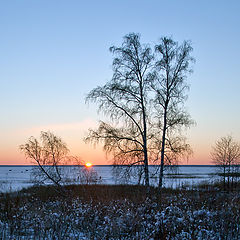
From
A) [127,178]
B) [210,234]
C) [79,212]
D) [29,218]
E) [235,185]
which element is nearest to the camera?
[210,234]

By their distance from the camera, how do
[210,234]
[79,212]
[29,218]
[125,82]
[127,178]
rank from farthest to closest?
[125,82]
[127,178]
[79,212]
[29,218]
[210,234]

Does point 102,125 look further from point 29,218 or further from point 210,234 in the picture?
point 210,234

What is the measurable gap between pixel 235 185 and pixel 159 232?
764 inches

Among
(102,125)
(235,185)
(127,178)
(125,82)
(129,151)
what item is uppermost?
(125,82)

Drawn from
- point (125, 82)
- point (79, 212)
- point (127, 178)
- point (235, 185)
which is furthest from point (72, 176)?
point (235, 185)

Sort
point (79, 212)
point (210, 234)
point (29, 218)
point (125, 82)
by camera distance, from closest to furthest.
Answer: point (210, 234), point (29, 218), point (79, 212), point (125, 82)

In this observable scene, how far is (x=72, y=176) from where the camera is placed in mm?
16562

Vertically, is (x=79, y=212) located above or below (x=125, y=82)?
below

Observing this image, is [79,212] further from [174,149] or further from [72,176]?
[174,149]

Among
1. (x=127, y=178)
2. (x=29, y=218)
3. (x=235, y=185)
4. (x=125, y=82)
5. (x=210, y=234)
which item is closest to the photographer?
(x=210, y=234)

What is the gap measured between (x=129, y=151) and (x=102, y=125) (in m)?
2.18

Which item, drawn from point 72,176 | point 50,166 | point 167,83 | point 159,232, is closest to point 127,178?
point 72,176

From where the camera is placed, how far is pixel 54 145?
18.2 meters

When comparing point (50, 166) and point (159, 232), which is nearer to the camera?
point (159, 232)
